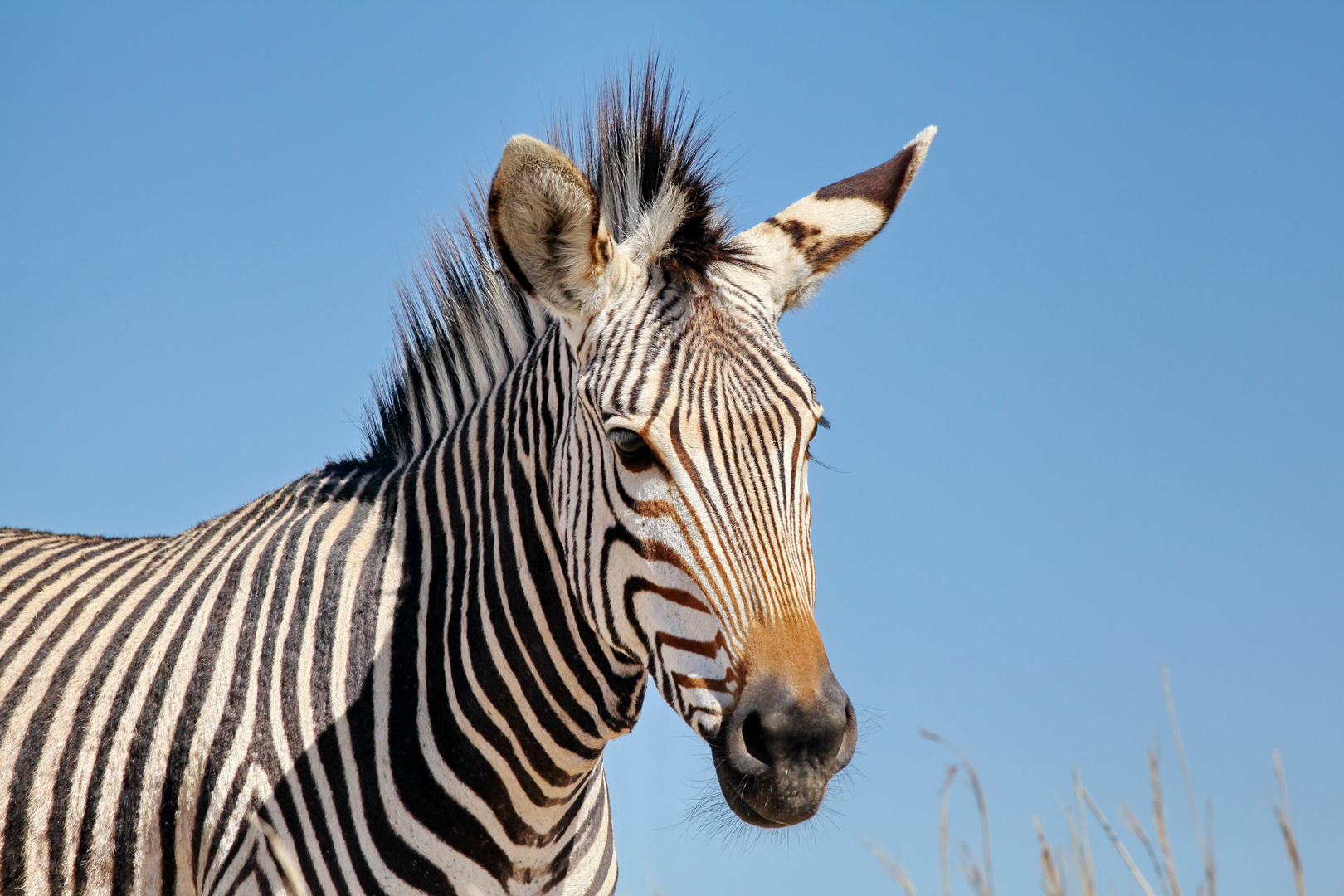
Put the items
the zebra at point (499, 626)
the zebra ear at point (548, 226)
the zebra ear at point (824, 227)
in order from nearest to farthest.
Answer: the zebra at point (499, 626)
the zebra ear at point (548, 226)
the zebra ear at point (824, 227)

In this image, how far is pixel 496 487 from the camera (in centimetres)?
439

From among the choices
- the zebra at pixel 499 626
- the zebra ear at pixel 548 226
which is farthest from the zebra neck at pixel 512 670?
the zebra ear at pixel 548 226

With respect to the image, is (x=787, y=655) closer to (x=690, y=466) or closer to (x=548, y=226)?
(x=690, y=466)

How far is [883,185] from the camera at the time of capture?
508 cm

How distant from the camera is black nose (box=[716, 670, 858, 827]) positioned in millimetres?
3105

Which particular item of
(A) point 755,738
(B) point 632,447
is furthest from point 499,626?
(A) point 755,738

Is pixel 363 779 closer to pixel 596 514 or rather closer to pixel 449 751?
pixel 449 751

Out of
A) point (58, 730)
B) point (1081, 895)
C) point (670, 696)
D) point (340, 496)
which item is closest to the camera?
point (1081, 895)

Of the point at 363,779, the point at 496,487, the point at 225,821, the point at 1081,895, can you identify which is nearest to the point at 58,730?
the point at 225,821

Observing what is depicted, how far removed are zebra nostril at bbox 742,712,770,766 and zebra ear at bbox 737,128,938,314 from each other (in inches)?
85.9

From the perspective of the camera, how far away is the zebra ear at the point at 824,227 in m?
4.73

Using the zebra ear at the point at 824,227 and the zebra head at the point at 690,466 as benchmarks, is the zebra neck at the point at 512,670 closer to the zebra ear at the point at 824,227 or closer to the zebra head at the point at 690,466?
the zebra head at the point at 690,466

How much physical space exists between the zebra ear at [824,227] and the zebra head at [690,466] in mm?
107

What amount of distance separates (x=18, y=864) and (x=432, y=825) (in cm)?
161
